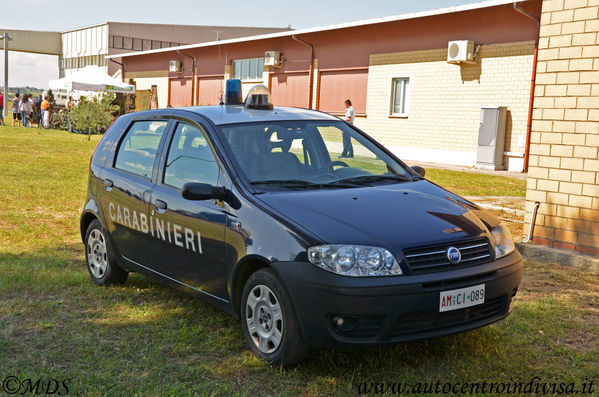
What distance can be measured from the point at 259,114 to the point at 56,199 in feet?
22.8

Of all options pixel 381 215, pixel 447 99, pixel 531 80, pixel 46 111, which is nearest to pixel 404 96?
pixel 447 99

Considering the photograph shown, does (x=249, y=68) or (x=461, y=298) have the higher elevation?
(x=249, y=68)

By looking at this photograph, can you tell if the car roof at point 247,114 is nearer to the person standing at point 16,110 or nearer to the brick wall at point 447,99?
the brick wall at point 447,99

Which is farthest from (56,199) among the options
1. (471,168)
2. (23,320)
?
(471,168)

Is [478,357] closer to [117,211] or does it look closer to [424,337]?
[424,337]

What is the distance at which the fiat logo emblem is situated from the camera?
3727 mm

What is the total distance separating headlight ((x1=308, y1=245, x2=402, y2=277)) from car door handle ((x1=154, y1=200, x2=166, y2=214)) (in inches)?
61.9

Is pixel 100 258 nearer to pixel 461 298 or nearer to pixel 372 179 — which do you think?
pixel 372 179

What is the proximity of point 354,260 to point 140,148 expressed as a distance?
258cm

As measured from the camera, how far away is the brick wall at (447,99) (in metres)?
18.4

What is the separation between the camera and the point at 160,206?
4.85 m

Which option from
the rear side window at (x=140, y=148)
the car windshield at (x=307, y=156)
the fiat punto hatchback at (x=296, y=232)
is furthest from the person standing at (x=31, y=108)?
the car windshield at (x=307, y=156)

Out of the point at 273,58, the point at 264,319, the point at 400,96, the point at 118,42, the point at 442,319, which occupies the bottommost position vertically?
the point at 264,319

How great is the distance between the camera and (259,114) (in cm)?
508
